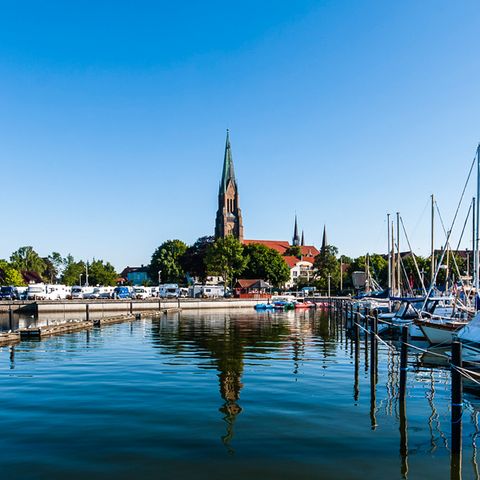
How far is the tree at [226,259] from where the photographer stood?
5079 inches

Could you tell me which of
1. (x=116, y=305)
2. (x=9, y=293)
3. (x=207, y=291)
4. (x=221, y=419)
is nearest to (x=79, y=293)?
(x=9, y=293)

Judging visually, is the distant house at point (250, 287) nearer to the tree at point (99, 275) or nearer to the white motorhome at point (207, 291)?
the white motorhome at point (207, 291)

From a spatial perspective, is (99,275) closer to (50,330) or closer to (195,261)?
(195,261)

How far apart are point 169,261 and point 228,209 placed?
1686 inches

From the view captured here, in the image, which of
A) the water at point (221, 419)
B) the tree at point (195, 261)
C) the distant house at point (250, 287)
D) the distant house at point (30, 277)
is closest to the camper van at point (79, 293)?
the distant house at point (250, 287)

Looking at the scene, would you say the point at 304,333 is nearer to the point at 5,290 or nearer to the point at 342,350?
the point at 342,350

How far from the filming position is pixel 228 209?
183875mm

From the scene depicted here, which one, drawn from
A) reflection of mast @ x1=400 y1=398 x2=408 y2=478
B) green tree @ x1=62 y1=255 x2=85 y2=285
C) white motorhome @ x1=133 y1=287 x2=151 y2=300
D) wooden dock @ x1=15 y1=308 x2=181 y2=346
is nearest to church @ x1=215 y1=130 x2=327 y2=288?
green tree @ x1=62 y1=255 x2=85 y2=285

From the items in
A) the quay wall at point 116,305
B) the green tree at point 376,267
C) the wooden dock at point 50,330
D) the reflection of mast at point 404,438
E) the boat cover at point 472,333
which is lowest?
the quay wall at point 116,305

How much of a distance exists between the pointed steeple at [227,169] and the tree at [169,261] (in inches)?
1663

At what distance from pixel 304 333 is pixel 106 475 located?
3767 centimetres

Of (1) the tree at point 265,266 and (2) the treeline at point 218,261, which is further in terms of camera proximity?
(1) the tree at point 265,266

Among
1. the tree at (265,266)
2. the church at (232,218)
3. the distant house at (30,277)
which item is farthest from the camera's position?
the church at (232,218)

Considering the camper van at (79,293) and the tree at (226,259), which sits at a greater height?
the tree at (226,259)
